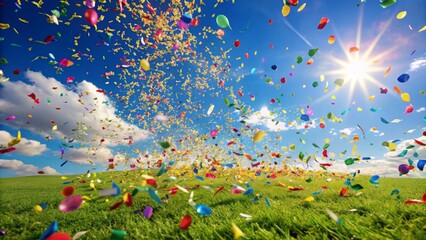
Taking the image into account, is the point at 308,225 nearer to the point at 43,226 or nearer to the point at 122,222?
the point at 122,222

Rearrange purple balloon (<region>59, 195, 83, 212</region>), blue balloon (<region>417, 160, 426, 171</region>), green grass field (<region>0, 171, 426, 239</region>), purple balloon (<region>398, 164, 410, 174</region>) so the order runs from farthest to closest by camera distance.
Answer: purple balloon (<region>398, 164, 410, 174</region>)
blue balloon (<region>417, 160, 426, 171</region>)
purple balloon (<region>59, 195, 83, 212</region>)
green grass field (<region>0, 171, 426, 239</region>)

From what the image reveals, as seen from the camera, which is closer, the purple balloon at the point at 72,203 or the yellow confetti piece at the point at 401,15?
the purple balloon at the point at 72,203

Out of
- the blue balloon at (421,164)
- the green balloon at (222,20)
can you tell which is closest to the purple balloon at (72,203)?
the green balloon at (222,20)

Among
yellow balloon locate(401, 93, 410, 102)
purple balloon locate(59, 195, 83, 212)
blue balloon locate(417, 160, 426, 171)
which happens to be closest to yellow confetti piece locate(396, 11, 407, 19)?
yellow balloon locate(401, 93, 410, 102)

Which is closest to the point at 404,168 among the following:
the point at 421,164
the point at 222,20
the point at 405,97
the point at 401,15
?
the point at 421,164

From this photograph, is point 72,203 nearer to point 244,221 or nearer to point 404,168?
point 244,221

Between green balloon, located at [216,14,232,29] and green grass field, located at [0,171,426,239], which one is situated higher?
green balloon, located at [216,14,232,29]

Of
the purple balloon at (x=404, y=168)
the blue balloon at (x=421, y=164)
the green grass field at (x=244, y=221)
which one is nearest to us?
the green grass field at (x=244, y=221)

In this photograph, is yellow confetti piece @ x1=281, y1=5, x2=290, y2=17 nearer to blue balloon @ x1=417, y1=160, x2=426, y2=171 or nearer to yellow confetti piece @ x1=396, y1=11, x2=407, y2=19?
yellow confetti piece @ x1=396, y1=11, x2=407, y2=19

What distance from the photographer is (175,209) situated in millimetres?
5977

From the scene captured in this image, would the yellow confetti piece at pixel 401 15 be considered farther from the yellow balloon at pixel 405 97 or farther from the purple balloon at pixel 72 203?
the purple balloon at pixel 72 203

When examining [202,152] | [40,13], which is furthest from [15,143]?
[202,152]

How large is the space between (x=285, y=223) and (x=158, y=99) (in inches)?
375

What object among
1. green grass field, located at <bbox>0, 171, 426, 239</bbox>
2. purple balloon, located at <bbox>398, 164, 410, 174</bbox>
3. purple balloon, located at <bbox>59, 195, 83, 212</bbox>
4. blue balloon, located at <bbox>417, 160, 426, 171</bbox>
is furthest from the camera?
purple balloon, located at <bbox>398, 164, 410, 174</bbox>
